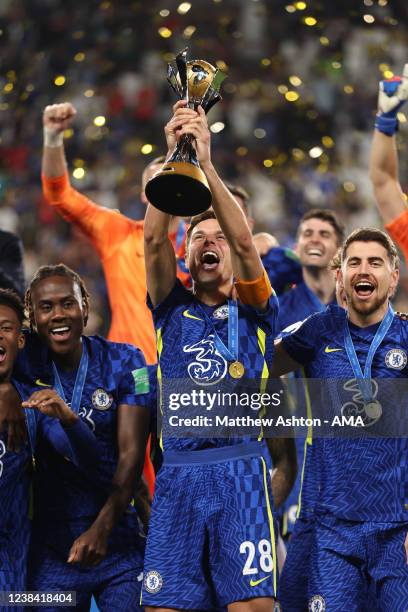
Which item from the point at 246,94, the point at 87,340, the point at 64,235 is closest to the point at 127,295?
the point at 87,340

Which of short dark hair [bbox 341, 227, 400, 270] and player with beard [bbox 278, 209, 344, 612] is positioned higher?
player with beard [bbox 278, 209, 344, 612]

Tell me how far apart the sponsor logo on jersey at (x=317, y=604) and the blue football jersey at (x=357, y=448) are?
0.94ft

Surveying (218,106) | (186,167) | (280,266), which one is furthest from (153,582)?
(218,106)

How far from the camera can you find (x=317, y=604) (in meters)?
3.83

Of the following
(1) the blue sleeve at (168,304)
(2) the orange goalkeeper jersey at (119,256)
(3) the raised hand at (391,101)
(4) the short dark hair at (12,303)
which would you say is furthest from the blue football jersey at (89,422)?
(3) the raised hand at (391,101)

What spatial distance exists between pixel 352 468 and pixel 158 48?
534 centimetres

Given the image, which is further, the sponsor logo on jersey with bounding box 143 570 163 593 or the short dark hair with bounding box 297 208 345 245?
the short dark hair with bounding box 297 208 345 245

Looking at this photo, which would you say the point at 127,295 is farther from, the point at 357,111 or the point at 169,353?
the point at 357,111

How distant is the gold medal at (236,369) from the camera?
3.84 meters

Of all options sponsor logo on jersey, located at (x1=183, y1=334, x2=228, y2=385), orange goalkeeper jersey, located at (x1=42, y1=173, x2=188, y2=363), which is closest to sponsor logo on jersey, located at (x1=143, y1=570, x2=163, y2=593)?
sponsor logo on jersey, located at (x1=183, y1=334, x2=228, y2=385)

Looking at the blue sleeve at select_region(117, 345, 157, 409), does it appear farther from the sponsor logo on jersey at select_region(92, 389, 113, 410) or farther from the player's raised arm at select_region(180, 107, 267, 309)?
the player's raised arm at select_region(180, 107, 267, 309)

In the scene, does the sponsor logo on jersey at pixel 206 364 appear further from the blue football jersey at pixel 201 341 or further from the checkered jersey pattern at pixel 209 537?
the checkered jersey pattern at pixel 209 537

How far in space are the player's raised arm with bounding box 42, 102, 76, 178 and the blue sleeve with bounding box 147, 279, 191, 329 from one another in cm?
147

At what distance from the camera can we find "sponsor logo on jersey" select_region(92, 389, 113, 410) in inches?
165
